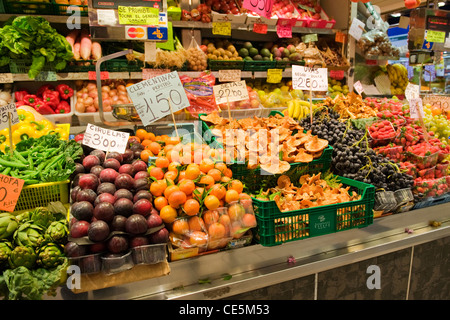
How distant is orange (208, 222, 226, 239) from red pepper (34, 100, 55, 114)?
268cm

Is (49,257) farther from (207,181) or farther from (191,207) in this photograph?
(207,181)

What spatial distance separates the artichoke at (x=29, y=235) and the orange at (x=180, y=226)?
0.55 metres

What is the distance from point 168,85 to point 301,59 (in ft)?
9.95

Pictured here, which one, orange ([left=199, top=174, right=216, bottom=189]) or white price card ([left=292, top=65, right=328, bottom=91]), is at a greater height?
white price card ([left=292, top=65, right=328, bottom=91])

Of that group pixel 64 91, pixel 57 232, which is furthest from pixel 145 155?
pixel 64 91

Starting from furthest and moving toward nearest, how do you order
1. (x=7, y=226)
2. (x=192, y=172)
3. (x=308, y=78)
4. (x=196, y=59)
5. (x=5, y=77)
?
(x=196, y=59) < (x=5, y=77) < (x=308, y=78) < (x=192, y=172) < (x=7, y=226)

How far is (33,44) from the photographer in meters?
3.14

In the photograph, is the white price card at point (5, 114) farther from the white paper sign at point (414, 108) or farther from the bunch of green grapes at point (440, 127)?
the bunch of green grapes at point (440, 127)

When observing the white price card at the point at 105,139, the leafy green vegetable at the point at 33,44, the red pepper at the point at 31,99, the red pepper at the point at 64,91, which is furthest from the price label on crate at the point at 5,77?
the white price card at the point at 105,139

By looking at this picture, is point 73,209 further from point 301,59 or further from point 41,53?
point 301,59

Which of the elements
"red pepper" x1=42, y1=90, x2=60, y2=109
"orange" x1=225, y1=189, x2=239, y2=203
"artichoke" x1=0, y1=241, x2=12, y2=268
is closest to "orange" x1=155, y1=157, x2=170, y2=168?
"orange" x1=225, y1=189, x2=239, y2=203

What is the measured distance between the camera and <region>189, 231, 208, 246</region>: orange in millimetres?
1446

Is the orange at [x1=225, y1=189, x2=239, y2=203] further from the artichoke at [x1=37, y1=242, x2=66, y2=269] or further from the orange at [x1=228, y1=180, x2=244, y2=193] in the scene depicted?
the artichoke at [x1=37, y1=242, x2=66, y2=269]
